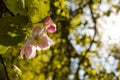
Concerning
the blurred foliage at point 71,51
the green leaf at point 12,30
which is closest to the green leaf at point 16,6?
the green leaf at point 12,30

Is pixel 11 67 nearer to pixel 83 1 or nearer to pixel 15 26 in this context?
pixel 15 26

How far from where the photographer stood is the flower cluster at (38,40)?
1.19 m

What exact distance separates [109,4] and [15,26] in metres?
3.31

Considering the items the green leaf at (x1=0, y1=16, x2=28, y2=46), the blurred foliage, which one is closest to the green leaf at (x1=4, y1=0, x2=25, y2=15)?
the green leaf at (x1=0, y1=16, x2=28, y2=46)

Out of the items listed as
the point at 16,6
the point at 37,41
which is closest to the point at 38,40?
the point at 37,41

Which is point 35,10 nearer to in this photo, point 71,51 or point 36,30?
point 36,30

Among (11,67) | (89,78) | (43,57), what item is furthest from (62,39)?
(11,67)

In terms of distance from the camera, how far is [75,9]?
14.8 ft

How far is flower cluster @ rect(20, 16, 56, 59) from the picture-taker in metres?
1.19

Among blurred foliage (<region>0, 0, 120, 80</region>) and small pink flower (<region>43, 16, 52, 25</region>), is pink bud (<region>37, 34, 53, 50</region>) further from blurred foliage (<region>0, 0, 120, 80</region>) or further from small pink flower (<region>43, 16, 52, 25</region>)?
blurred foliage (<region>0, 0, 120, 80</region>)

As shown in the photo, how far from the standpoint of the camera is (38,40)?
1.23 m

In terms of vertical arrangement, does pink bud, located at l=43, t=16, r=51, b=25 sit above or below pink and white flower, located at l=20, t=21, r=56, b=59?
above

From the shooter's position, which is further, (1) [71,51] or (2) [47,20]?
(1) [71,51]

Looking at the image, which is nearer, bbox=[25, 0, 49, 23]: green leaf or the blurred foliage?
bbox=[25, 0, 49, 23]: green leaf
